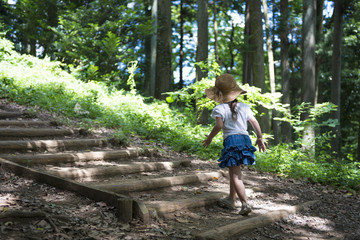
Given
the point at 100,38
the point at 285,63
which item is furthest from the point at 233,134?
the point at 285,63

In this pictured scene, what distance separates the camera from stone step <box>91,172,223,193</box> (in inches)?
168

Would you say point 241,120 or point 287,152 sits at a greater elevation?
point 241,120

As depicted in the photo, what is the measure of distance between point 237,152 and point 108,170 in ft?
6.98

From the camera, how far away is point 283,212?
447 cm

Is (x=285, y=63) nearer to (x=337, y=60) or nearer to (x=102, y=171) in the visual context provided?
(x=337, y=60)

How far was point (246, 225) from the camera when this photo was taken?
373 centimetres

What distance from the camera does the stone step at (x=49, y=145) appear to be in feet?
17.8

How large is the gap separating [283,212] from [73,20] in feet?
43.9

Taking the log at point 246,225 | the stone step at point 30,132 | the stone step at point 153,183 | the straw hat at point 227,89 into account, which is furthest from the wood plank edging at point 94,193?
the straw hat at point 227,89

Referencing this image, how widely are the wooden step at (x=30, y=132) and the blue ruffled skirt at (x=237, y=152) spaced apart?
4126mm

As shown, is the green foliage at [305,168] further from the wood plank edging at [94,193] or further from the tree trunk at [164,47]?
the tree trunk at [164,47]

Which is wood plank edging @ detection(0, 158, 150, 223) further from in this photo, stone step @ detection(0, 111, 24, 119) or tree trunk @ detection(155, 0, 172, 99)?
tree trunk @ detection(155, 0, 172, 99)

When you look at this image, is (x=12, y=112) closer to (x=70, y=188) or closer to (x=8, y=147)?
(x=8, y=147)

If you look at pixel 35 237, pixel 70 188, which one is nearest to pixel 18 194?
pixel 70 188
